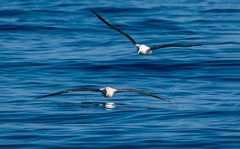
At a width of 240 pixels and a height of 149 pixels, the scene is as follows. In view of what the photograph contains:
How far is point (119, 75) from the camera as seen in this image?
97.3ft

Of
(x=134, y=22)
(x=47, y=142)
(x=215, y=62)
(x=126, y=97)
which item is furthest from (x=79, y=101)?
(x=134, y=22)

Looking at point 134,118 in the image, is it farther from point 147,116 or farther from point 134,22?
point 134,22

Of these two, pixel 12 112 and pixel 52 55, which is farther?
pixel 52 55

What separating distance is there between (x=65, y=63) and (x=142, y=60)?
2752mm

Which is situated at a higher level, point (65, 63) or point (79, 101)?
point (65, 63)

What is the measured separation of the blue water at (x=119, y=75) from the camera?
67.1 ft

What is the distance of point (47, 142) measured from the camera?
1956 cm

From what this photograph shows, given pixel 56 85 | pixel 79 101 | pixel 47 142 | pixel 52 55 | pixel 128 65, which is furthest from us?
pixel 52 55

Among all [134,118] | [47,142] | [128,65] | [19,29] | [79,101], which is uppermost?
[19,29]

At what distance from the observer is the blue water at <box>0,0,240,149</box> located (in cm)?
2045

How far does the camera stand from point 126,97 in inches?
1012

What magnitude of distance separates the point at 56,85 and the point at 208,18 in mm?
18922

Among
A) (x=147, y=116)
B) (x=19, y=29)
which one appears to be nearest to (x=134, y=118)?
(x=147, y=116)

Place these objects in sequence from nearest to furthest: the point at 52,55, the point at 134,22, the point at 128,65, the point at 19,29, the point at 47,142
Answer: the point at 47,142 → the point at 128,65 → the point at 52,55 → the point at 19,29 → the point at 134,22
